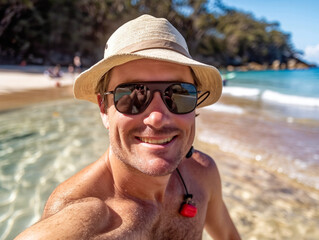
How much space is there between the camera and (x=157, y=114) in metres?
1.34

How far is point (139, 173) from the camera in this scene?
4.75 feet

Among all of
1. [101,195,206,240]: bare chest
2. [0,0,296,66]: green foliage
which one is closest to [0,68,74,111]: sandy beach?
[101,195,206,240]: bare chest

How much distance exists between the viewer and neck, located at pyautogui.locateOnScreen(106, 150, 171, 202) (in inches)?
56.7

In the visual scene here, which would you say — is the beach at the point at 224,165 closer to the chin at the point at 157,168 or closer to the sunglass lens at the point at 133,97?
the chin at the point at 157,168

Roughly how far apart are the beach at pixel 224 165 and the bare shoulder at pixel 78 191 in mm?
1629

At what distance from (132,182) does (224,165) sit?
2939 millimetres

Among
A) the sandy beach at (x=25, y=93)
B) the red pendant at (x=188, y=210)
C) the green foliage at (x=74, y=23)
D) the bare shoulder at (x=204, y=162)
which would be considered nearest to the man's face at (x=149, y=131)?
the red pendant at (x=188, y=210)

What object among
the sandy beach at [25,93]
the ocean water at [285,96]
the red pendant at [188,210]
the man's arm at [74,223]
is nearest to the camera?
the man's arm at [74,223]

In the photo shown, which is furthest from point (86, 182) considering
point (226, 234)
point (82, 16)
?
point (82, 16)

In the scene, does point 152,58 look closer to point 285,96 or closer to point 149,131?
point 149,131

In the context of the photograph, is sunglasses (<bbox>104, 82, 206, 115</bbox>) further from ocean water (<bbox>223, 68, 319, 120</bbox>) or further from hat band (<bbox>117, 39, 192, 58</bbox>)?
ocean water (<bbox>223, 68, 319, 120</bbox>)

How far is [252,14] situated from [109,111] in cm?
9470

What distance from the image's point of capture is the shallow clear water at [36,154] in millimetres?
2848

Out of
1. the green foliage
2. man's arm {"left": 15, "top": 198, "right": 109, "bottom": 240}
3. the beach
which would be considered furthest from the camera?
the green foliage
